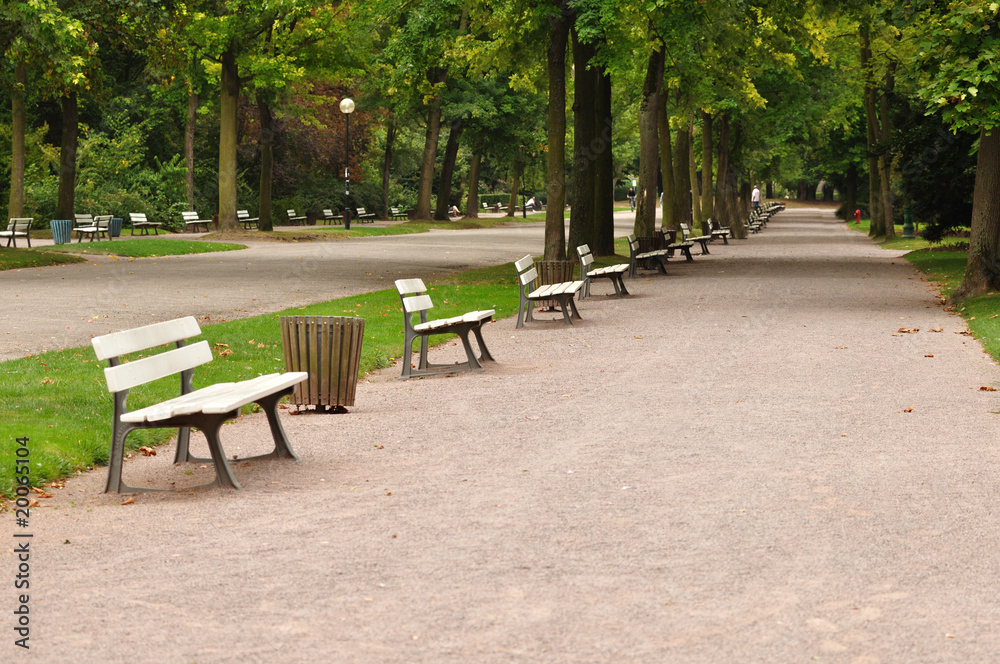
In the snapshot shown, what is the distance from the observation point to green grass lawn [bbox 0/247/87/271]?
25188 millimetres

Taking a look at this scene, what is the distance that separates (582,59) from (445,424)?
18.7 metres

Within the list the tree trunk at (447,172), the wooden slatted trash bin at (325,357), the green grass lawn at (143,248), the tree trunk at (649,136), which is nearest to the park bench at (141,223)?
the green grass lawn at (143,248)

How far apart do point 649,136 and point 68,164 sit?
1880cm

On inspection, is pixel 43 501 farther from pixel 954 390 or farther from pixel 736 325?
pixel 736 325

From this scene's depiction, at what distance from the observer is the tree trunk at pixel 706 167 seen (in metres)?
43.2

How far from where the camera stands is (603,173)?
2673cm

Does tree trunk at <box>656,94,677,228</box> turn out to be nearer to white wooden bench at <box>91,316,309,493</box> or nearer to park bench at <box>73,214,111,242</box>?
park bench at <box>73,214,111,242</box>

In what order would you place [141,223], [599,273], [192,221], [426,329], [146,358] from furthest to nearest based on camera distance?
[192,221]
[141,223]
[599,273]
[426,329]
[146,358]

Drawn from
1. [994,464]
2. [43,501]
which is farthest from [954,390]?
[43,501]

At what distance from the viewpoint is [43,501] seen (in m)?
6.74

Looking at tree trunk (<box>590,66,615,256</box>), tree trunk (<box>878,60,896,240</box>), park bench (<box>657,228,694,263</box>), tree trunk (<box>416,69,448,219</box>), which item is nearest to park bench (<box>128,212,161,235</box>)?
tree trunk (<box>416,69,448,219</box>)

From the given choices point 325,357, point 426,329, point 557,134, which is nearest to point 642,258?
point 557,134

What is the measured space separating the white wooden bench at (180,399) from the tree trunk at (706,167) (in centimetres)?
3634

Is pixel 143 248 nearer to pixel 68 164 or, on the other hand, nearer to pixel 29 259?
pixel 29 259
